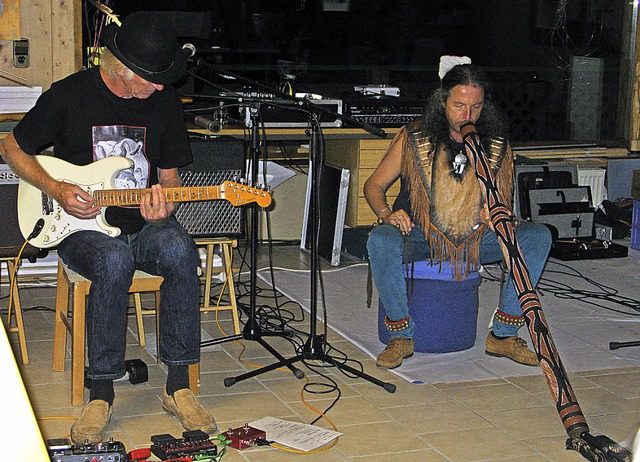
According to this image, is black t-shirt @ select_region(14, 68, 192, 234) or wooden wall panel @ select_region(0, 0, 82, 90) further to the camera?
wooden wall panel @ select_region(0, 0, 82, 90)

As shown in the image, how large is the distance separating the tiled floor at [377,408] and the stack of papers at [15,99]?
1642mm

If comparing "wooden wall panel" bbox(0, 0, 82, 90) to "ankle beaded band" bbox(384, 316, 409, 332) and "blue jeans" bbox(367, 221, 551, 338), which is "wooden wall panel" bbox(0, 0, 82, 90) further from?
"ankle beaded band" bbox(384, 316, 409, 332)

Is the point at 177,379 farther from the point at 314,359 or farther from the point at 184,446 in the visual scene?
the point at 314,359

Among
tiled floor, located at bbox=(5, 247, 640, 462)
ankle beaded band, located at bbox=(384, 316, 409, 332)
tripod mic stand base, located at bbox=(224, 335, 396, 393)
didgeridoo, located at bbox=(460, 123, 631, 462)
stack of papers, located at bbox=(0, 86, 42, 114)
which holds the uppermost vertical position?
stack of papers, located at bbox=(0, 86, 42, 114)

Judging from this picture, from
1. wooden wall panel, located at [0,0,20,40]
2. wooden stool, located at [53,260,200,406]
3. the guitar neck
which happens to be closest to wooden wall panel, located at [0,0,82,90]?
wooden wall panel, located at [0,0,20,40]

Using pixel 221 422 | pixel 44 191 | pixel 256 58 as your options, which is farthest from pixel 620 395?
pixel 256 58

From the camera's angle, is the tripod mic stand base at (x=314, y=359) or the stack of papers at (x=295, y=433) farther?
the tripod mic stand base at (x=314, y=359)

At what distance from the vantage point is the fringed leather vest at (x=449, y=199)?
3.43 meters

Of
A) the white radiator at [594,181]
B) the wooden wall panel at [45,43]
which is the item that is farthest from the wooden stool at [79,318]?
the white radiator at [594,181]

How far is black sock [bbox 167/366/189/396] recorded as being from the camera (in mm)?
2855

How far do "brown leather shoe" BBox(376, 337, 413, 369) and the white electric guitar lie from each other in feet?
2.79

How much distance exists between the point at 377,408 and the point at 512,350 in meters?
0.75

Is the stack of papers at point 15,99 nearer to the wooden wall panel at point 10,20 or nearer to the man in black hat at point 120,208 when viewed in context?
the wooden wall panel at point 10,20

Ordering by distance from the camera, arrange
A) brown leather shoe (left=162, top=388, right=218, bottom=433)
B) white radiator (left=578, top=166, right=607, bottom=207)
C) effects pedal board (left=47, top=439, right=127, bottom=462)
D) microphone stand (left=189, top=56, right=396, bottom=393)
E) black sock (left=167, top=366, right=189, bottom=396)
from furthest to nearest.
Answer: white radiator (left=578, top=166, right=607, bottom=207)
microphone stand (left=189, top=56, right=396, bottom=393)
black sock (left=167, top=366, right=189, bottom=396)
brown leather shoe (left=162, top=388, right=218, bottom=433)
effects pedal board (left=47, top=439, right=127, bottom=462)
